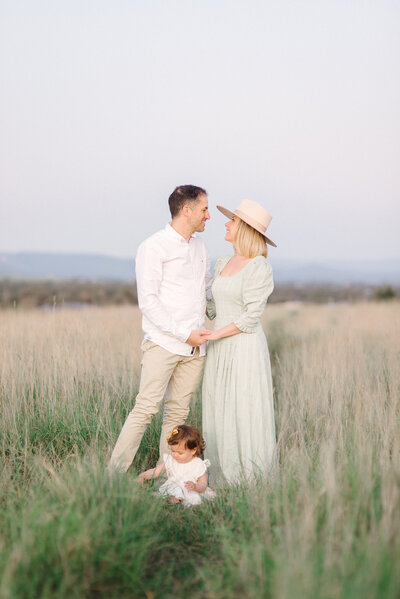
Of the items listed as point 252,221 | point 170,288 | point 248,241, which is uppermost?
point 252,221

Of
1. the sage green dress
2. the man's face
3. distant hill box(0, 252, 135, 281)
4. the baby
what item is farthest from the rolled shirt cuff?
distant hill box(0, 252, 135, 281)

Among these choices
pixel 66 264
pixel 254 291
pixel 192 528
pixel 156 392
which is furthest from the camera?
pixel 66 264

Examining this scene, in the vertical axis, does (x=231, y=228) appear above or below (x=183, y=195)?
below

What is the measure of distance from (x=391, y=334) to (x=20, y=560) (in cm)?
680

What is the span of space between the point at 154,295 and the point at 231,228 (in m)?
0.77

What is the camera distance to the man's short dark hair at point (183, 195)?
13.9ft

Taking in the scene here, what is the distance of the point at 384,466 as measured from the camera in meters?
3.16

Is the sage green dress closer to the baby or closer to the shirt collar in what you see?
the baby

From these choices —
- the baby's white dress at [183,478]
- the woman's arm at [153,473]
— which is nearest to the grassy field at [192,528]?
the baby's white dress at [183,478]

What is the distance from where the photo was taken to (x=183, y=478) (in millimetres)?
3951

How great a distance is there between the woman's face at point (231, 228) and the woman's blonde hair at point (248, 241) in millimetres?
24

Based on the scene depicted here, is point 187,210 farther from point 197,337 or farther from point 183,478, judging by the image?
point 183,478

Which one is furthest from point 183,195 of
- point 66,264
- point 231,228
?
point 66,264

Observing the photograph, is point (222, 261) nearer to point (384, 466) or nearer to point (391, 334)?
point (384, 466)
